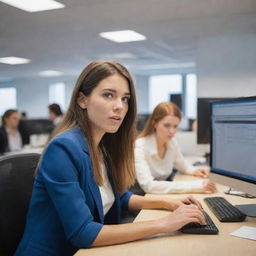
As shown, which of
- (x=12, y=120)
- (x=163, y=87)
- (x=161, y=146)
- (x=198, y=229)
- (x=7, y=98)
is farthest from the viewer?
(x=7, y=98)

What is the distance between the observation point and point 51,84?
1170 centimetres

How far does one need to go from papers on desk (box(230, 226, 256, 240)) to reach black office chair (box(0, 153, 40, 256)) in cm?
78

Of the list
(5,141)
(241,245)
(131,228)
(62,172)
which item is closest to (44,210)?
(62,172)

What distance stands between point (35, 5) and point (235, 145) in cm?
299

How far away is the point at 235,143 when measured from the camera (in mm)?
1369

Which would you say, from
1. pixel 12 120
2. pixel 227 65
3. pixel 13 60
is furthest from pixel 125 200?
pixel 13 60

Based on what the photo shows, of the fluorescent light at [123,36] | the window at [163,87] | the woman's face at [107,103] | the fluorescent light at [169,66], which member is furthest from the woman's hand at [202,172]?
the window at [163,87]

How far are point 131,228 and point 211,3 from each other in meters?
3.26

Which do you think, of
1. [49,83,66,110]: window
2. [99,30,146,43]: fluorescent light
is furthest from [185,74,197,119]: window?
[99,30,146,43]: fluorescent light

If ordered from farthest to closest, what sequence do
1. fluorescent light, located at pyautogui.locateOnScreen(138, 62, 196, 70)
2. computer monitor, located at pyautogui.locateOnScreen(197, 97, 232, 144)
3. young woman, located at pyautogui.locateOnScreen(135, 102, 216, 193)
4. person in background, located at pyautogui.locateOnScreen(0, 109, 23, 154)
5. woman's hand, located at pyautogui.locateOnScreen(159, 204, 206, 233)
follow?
fluorescent light, located at pyautogui.locateOnScreen(138, 62, 196, 70) < person in background, located at pyautogui.locateOnScreen(0, 109, 23, 154) < computer monitor, located at pyautogui.locateOnScreen(197, 97, 232, 144) < young woman, located at pyautogui.locateOnScreen(135, 102, 216, 193) < woman's hand, located at pyautogui.locateOnScreen(159, 204, 206, 233)

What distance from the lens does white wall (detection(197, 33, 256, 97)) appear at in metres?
5.56

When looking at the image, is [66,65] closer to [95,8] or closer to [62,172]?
[95,8]

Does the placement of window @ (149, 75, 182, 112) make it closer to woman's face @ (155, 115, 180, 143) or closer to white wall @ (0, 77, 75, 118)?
white wall @ (0, 77, 75, 118)

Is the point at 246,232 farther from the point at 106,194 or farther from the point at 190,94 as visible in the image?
the point at 190,94
